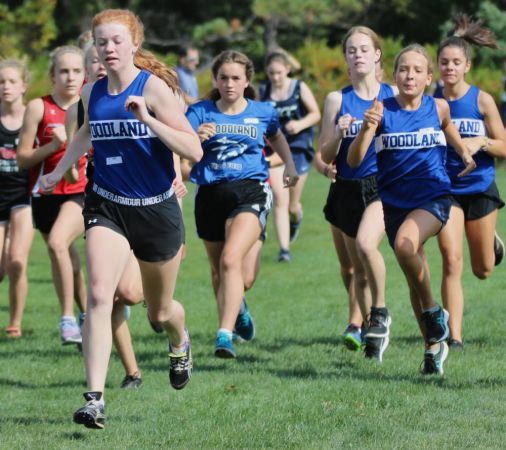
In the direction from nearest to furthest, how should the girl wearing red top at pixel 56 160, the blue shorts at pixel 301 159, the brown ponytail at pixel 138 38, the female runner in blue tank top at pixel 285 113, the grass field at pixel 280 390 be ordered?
the grass field at pixel 280 390 < the brown ponytail at pixel 138 38 < the girl wearing red top at pixel 56 160 < the female runner in blue tank top at pixel 285 113 < the blue shorts at pixel 301 159

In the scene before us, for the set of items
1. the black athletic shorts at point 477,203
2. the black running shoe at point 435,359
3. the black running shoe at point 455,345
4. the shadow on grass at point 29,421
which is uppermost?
the black athletic shorts at point 477,203

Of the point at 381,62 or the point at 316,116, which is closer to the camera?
the point at 381,62

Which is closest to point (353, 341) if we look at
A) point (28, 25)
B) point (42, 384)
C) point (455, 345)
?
point (455, 345)

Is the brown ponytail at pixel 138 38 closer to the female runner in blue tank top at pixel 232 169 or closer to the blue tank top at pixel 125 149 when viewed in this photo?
the blue tank top at pixel 125 149

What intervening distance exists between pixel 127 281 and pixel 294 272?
6.85m

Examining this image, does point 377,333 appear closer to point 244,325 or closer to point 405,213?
point 405,213

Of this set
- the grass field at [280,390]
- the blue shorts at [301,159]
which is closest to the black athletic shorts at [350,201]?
the grass field at [280,390]

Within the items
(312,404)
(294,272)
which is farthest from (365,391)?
(294,272)

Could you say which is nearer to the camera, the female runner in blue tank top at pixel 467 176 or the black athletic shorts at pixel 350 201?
the female runner in blue tank top at pixel 467 176

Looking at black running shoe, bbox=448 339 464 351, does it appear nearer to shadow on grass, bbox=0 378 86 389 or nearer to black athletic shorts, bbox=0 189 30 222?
shadow on grass, bbox=0 378 86 389

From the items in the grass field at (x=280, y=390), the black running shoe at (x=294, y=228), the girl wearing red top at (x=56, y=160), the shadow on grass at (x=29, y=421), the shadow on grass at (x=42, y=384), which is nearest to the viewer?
the grass field at (x=280, y=390)

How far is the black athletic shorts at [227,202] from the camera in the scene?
29.2 ft

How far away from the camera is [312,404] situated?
7.13m

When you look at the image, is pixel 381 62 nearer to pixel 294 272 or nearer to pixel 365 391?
pixel 365 391
